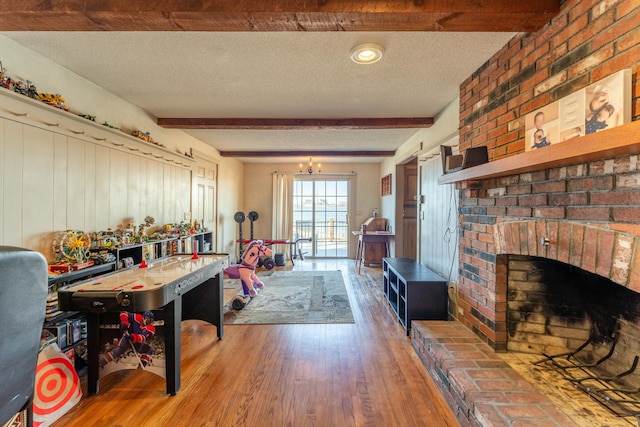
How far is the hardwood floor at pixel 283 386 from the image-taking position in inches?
67.9

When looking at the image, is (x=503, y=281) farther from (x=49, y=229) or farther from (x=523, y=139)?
(x=49, y=229)

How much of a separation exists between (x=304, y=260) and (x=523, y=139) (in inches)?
219

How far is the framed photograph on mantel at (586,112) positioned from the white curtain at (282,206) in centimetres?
562

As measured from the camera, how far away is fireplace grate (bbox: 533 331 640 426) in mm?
1418

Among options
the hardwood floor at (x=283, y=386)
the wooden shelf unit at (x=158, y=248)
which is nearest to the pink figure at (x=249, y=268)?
the wooden shelf unit at (x=158, y=248)

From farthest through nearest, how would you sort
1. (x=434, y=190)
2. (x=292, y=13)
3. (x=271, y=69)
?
(x=434, y=190), (x=271, y=69), (x=292, y=13)

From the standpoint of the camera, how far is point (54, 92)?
88.2 inches

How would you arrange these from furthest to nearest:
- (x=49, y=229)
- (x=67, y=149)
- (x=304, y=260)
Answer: (x=304, y=260) → (x=67, y=149) → (x=49, y=229)

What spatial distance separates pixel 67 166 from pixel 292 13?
226 cm

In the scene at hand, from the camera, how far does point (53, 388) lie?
173 centimetres

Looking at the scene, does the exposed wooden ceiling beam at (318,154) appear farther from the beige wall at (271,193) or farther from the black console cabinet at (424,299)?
→ the black console cabinet at (424,299)

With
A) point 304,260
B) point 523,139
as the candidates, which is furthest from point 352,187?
point 523,139

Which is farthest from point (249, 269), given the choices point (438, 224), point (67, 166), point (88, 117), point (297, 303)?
point (438, 224)

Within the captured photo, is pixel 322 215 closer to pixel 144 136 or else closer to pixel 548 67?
pixel 144 136
